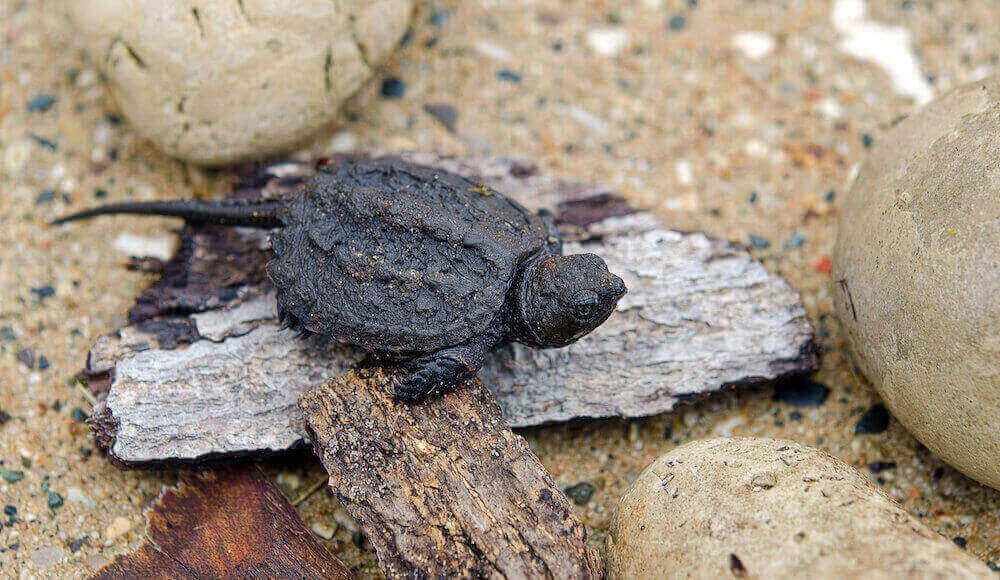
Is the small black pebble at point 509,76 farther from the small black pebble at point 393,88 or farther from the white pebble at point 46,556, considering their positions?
the white pebble at point 46,556

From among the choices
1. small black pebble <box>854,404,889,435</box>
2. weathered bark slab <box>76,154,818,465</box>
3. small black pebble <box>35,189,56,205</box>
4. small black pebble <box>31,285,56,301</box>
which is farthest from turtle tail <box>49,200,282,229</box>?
small black pebble <box>854,404,889,435</box>

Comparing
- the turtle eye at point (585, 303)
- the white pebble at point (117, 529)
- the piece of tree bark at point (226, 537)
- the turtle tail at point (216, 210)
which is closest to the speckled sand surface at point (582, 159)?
the white pebble at point (117, 529)

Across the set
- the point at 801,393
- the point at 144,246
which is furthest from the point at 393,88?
the point at 801,393

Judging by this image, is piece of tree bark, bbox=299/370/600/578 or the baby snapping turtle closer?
piece of tree bark, bbox=299/370/600/578

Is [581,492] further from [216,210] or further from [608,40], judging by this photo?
[608,40]

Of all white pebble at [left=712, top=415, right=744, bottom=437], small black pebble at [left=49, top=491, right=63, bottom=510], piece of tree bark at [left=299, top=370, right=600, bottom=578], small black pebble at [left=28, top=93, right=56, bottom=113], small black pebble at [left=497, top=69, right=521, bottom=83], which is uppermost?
small black pebble at [left=497, top=69, right=521, bottom=83]

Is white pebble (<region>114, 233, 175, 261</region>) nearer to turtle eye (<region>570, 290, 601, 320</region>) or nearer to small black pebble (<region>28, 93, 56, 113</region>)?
small black pebble (<region>28, 93, 56, 113</region>)

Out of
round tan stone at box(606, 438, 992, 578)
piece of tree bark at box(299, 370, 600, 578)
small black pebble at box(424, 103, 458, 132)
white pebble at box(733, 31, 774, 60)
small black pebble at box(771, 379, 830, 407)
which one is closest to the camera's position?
round tan stone at box(606, 438, 992, 578)
